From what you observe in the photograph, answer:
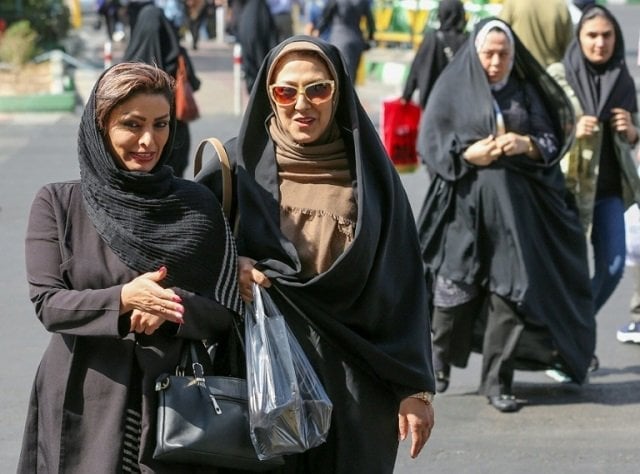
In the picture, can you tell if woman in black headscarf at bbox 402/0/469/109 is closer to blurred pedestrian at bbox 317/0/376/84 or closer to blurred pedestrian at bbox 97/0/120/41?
blurred pedestrian at bbox 317/0/376/84

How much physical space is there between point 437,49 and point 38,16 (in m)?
15.2

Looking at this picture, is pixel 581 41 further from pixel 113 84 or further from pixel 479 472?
pixel 113 84

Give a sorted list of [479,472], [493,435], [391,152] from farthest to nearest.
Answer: [391,152] → [493,435] → [479,472]

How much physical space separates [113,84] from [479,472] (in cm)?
291

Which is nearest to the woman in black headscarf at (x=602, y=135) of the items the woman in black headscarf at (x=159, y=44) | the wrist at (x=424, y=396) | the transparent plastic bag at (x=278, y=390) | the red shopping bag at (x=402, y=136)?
the red shopping bag at (x=402, y=136)

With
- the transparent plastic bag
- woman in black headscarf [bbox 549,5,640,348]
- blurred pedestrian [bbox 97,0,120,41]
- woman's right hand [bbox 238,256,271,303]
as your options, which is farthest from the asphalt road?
blurred pedestrian [bbox 97,0,120,41]

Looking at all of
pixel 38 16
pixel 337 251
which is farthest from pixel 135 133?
pixel 38 16

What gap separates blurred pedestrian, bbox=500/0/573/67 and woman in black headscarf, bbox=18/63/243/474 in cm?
586

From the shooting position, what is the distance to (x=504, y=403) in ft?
22.2

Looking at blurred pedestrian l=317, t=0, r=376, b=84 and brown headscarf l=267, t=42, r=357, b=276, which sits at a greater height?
brown headscarf l=267, t=42, r=357, b=276

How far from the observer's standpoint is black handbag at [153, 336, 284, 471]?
3.55 metres

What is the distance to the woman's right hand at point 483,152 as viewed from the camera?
650 centimetres

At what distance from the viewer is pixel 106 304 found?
3488 mm

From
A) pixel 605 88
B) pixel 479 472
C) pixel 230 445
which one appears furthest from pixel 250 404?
pixel 605 88
